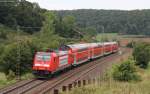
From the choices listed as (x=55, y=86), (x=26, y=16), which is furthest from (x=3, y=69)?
(x=26, y=16)

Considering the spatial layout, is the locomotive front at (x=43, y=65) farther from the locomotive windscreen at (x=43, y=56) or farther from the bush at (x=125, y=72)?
the bush at (x=125, y=72)

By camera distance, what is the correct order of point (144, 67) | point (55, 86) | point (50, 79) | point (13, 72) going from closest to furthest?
point (55, 86) < point (50, 79) < point (13, 72) < point (144, 67)

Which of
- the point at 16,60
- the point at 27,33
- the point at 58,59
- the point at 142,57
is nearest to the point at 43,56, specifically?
the point at 58,59

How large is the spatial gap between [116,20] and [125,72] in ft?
440

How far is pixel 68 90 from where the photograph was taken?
28781 millimetres

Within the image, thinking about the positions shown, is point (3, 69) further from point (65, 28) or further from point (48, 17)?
point (65, 28)

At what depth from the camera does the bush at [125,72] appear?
39838 millimetres

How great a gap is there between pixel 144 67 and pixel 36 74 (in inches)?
1035

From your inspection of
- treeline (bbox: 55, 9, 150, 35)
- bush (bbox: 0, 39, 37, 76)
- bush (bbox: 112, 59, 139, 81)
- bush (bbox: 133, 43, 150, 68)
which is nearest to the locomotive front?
bush (bbox: 0, 39, 37, 76)

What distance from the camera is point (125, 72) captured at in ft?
132

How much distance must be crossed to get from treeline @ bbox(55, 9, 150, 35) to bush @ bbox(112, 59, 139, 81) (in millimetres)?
107022

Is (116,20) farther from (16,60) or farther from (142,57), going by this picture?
(16,60)

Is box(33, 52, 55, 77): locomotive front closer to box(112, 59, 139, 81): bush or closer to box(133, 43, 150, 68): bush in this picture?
box(112, 59, 139, 81): bush

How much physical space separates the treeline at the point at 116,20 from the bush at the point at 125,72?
107022 mm
